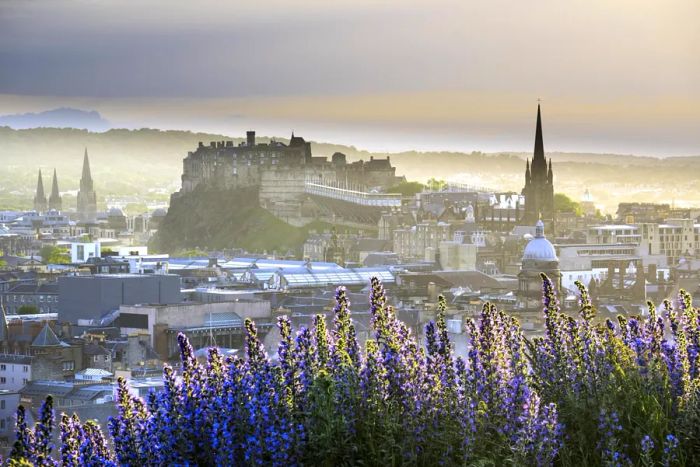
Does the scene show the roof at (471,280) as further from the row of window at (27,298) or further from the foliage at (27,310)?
the foliage at (27,310)

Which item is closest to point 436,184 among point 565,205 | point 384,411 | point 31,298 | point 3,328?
point 565,205

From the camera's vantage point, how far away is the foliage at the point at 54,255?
75012 millimetres

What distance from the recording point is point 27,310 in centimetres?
4959

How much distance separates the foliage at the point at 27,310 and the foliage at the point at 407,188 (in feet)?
165

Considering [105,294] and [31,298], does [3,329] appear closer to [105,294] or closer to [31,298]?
[105,294]

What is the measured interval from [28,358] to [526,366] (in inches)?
1013

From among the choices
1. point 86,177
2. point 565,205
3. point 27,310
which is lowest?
point 27,310

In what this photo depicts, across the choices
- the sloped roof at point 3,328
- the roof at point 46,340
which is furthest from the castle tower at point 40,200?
the roof at point 46,340

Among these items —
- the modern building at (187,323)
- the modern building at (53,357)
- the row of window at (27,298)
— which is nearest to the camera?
the modern building at (53,357)

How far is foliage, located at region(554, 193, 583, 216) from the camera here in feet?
297

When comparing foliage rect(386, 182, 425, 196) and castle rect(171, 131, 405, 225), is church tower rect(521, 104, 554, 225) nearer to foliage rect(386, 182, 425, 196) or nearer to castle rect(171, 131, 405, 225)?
castle rect(171, 131, 405, 225)

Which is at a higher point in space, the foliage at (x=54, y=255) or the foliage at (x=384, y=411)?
the foliage at (x=54, y=255)

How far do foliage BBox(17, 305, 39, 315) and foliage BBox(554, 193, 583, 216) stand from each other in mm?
43818

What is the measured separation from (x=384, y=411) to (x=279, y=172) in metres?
87.5
